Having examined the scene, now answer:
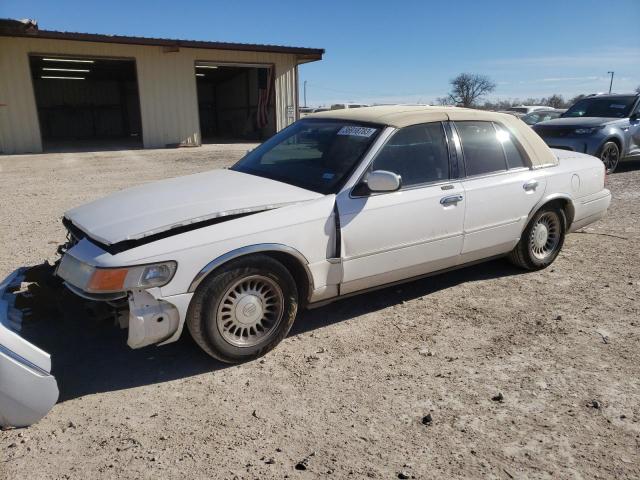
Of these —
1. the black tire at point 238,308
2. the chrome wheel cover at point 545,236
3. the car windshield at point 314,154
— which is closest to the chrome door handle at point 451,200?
the car windshield at point 314,154

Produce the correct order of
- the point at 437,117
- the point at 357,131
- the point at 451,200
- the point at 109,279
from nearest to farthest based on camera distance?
the point at 109,279
the point at 357,131
the point at 451,200
the point at 437,117

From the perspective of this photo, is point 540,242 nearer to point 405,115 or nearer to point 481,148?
point 481,148

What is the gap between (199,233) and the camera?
10.1ft

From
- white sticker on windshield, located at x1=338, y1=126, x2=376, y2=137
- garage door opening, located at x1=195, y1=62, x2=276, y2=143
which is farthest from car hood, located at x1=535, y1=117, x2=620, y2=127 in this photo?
garage door opening, located at x1=195, y1=62, x2=276, y2=143

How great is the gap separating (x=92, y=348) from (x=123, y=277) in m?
1.08

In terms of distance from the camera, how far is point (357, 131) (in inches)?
158

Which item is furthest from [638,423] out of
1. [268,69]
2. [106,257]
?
[268,69]

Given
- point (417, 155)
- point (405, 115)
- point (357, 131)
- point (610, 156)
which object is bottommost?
point (610, 156)

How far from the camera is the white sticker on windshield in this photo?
3.94 metres

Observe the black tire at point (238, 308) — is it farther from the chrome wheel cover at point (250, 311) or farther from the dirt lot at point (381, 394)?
the dirt lot at point (381, 394)

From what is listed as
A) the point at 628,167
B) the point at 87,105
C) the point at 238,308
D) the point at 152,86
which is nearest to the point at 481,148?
the point at 238,308

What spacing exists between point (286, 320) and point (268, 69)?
20.1m

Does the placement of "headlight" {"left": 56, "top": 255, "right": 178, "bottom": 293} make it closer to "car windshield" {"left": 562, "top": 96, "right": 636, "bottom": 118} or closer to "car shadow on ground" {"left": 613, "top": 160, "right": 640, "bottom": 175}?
"car windshield" {"left": 562, "top": 96, "right": 636, "bottom": 118}

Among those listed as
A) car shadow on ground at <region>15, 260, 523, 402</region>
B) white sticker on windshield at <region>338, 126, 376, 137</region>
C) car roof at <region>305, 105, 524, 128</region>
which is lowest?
car shadow on ground at <region>15, 260, 523, 402</region>
